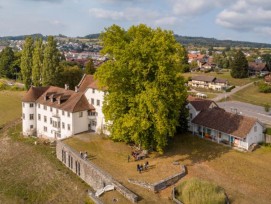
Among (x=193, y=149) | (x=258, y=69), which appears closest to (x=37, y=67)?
(x=193, y=149)

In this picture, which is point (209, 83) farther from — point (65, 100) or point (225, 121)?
point (65, 100)

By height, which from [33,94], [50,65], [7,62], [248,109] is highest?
[50,65]

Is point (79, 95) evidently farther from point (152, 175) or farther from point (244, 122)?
point (244, 122)

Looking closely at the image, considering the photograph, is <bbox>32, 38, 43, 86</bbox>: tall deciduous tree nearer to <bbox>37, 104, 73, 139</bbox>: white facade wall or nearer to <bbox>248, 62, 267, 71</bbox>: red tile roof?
<bbox>37, 104, 73, 139</bbox>: white facade wall

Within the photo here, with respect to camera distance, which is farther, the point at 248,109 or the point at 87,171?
the point at 248,109

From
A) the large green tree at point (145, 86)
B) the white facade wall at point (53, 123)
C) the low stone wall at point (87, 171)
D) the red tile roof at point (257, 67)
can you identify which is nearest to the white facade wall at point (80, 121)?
the white facade wall at point (53, 123)
